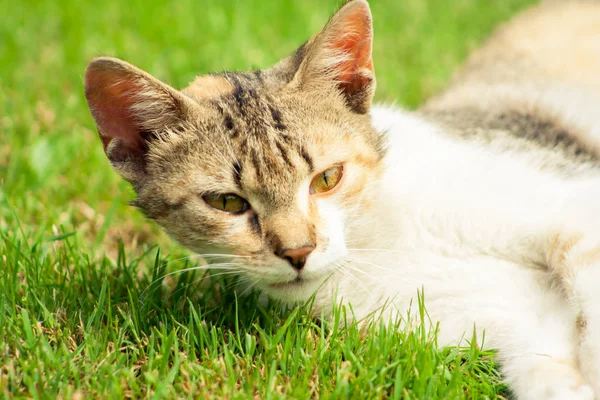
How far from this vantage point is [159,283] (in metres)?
3.16

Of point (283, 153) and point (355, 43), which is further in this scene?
point (355, 43)

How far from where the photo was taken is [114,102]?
285 cm

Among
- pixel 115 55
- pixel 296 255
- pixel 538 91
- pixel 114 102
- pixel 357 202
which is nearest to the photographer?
pixel 296 255

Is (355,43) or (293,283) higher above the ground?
(355,43)

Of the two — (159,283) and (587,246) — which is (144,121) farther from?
(587,246)

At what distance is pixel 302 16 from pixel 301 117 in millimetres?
4251

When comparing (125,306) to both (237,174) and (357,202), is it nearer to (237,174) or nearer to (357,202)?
(237,174)

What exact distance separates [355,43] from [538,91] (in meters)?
2.06

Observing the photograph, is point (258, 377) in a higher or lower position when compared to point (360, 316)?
lower

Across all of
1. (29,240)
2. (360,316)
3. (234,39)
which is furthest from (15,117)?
(360,316)

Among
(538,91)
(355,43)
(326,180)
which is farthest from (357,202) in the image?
(538,91)

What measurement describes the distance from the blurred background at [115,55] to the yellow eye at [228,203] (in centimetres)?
120

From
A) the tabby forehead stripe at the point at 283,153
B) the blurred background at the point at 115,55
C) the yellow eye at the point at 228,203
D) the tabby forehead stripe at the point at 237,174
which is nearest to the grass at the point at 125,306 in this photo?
the blurred background at the point at 115,55

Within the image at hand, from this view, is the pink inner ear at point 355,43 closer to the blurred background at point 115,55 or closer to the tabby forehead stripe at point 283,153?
the tabby forehead stripe at point 283,153
